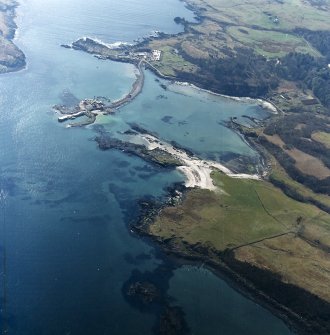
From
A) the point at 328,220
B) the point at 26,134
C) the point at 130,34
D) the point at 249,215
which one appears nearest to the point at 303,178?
the point at 328,220

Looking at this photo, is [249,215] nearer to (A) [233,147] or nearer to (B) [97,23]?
(A) [233,147]

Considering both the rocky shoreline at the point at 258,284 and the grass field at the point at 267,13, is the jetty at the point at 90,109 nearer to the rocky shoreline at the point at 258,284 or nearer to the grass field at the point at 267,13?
the rocky shoreline at the point at 258,284

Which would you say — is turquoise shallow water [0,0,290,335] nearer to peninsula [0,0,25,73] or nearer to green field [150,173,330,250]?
peninsula [0,0,25,73]

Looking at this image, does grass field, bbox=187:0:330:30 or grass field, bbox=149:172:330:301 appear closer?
grass field, bbox=149:172:330:301

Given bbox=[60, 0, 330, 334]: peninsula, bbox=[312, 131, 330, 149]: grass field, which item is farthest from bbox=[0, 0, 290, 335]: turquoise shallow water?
bbox=[312, 131, 330, 149]: grass field

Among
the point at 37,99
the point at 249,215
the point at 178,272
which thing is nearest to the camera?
the point at 178,272

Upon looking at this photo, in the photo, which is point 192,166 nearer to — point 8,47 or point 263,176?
point 263,176

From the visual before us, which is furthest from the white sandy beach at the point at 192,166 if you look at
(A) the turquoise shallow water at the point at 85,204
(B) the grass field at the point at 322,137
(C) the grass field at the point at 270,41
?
(C) the grass field at the point at 270,41
